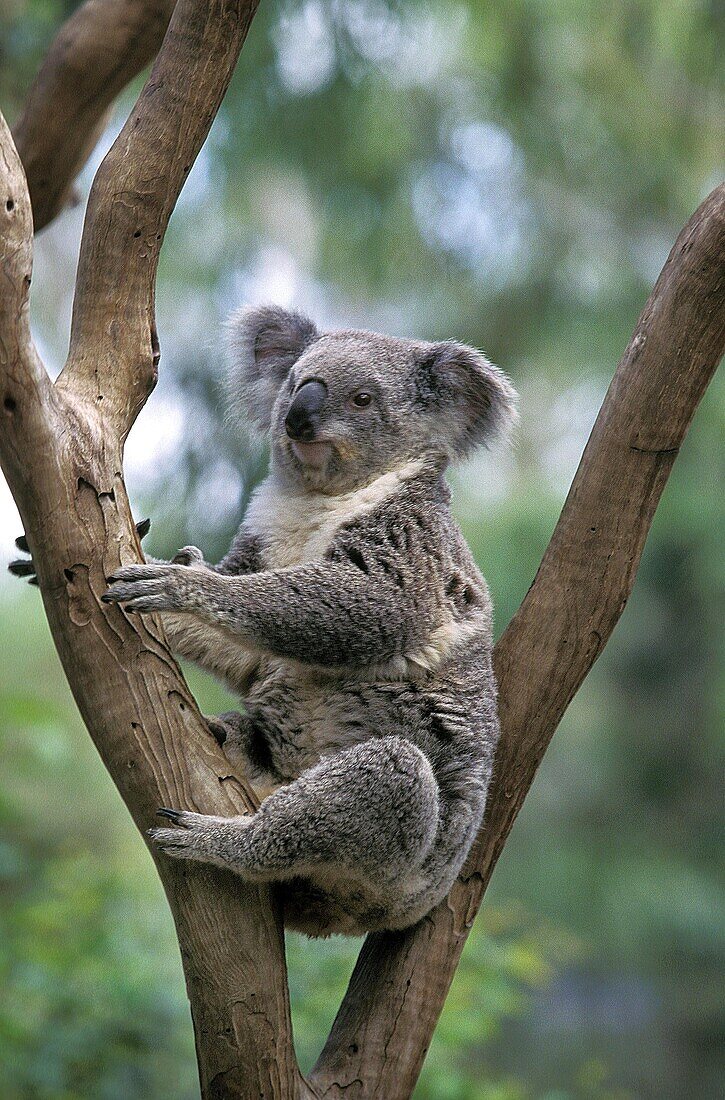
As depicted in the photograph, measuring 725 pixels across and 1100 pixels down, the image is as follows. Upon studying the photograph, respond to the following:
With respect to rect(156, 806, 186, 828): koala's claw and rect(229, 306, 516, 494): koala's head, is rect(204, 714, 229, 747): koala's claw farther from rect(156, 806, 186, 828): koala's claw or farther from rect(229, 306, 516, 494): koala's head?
rect(229, 306, 516, 494): koala's head

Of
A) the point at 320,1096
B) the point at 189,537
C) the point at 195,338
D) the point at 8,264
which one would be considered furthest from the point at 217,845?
the point at 195,338

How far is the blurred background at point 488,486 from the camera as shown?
4043mm

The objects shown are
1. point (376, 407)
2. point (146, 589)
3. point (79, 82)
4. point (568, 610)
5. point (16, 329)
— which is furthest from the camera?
point (79, 82)

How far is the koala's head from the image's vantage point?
2480 mm

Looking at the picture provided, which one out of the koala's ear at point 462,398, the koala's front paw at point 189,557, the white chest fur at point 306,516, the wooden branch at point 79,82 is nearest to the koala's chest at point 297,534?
the white chest fur at point 306,516

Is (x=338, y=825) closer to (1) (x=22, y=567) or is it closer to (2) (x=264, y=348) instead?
(1) (x=22, y=567)

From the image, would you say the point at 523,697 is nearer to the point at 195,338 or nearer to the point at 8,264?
the point at 8,264

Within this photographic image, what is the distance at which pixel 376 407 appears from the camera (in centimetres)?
253

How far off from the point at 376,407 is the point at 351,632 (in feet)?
2.12

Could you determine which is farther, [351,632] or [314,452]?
[314,452]

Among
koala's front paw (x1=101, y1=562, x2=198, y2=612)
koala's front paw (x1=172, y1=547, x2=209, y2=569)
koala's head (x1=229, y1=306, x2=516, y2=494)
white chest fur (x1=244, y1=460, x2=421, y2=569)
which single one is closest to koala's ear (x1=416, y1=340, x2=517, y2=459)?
koala's head (x1=229, y1=306, x2=516, y2=494)

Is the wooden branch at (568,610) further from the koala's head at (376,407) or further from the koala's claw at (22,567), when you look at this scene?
the koala's claw at (22,567)

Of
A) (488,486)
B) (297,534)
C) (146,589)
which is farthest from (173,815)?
(488,486)

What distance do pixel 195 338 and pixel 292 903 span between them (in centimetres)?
323
